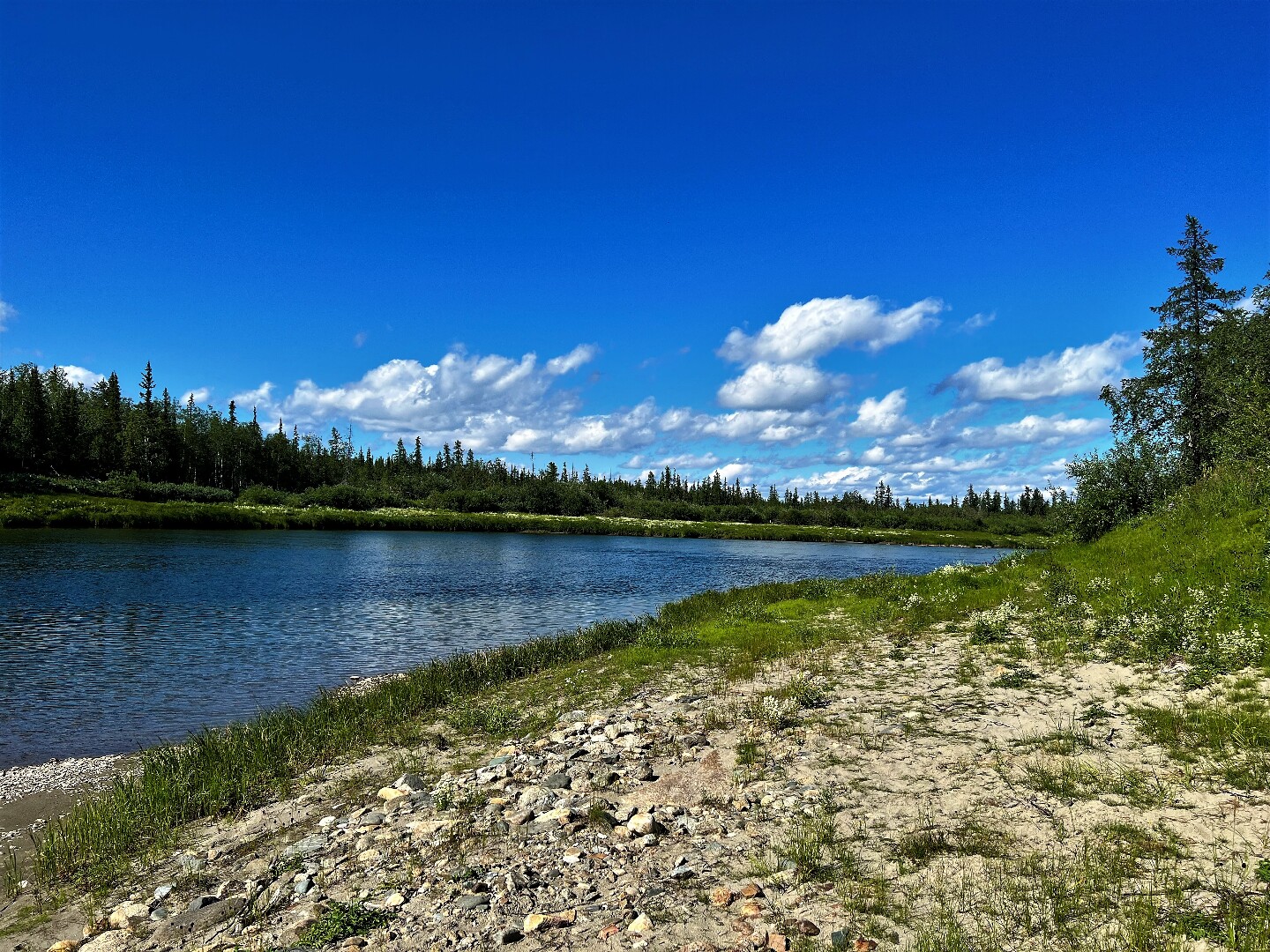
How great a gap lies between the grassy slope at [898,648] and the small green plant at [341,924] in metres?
4.19

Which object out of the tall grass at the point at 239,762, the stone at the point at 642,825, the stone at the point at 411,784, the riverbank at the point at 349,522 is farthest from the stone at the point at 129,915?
the riverbank at the point at 349,522

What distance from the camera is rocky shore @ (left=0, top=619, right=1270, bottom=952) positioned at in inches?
254

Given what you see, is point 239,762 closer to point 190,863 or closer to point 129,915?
point 190,863

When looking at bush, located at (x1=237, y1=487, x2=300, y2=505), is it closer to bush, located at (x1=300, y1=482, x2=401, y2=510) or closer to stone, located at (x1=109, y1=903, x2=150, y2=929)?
bush, located at (x1=300, y1=482, x2=401, y2=510)

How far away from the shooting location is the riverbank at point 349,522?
77562mm

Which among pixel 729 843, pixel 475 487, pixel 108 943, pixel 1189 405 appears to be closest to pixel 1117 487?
pixel 1189 405

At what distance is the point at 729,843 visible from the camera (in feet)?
26.7

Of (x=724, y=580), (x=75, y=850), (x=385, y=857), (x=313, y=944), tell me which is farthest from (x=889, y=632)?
(x=724, y=580)

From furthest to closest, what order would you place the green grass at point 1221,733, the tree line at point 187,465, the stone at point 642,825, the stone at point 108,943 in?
1. the tree line at point 187,465
2. the stone at point 642,825
3. the green grass at point 1221,733
4. the stone at point 108,943

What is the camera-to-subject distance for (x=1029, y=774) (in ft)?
30.0

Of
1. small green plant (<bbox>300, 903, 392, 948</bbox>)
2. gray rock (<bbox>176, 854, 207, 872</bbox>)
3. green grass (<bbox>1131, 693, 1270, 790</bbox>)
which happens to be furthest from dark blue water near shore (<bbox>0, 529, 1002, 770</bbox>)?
green grass (<bbox>1131, 693, 1270, 790</bbox>)

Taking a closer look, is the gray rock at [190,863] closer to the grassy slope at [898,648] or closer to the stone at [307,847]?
the grassy slope at [898,648]

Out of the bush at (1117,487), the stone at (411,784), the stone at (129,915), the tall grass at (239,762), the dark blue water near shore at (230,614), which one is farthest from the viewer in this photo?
the bush at (1117,487)

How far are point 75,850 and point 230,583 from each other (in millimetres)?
35120
